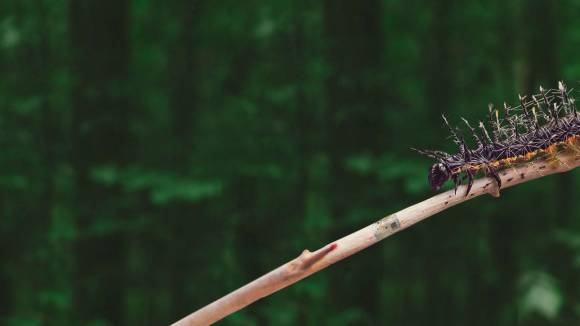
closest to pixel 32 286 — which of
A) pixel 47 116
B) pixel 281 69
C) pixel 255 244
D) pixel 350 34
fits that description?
pixel 47 116

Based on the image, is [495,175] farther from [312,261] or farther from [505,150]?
[312,261]

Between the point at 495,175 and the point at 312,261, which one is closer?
the point at 312,261

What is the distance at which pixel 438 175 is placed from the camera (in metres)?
1.68

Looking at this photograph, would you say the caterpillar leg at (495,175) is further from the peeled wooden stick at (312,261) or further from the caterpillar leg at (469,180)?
the peeled wooden stick at (312,261)

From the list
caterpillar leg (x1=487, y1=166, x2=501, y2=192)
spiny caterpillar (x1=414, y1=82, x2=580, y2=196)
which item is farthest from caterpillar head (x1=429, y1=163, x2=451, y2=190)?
caterpillar leg (x1=487, y1=166, x2=501, y2=192)

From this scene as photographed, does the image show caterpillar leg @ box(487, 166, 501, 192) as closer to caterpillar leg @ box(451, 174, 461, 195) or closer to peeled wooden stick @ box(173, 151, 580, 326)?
caterpillar leg @ box(451, 174, 461, 195)

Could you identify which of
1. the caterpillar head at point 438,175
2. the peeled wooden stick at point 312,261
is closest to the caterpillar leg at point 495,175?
the caterpillar head at point 438,175

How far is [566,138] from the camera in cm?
170

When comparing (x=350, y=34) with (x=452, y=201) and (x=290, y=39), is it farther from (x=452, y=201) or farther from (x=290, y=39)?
(x=452, y=201)

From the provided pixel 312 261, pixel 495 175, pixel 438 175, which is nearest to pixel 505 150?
pixel 495 175

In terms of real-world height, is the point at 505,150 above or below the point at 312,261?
above

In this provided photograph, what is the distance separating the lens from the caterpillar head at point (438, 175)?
1.67 metres

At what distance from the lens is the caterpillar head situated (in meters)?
1.67

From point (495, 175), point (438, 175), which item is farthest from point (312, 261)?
point (495, 175)
